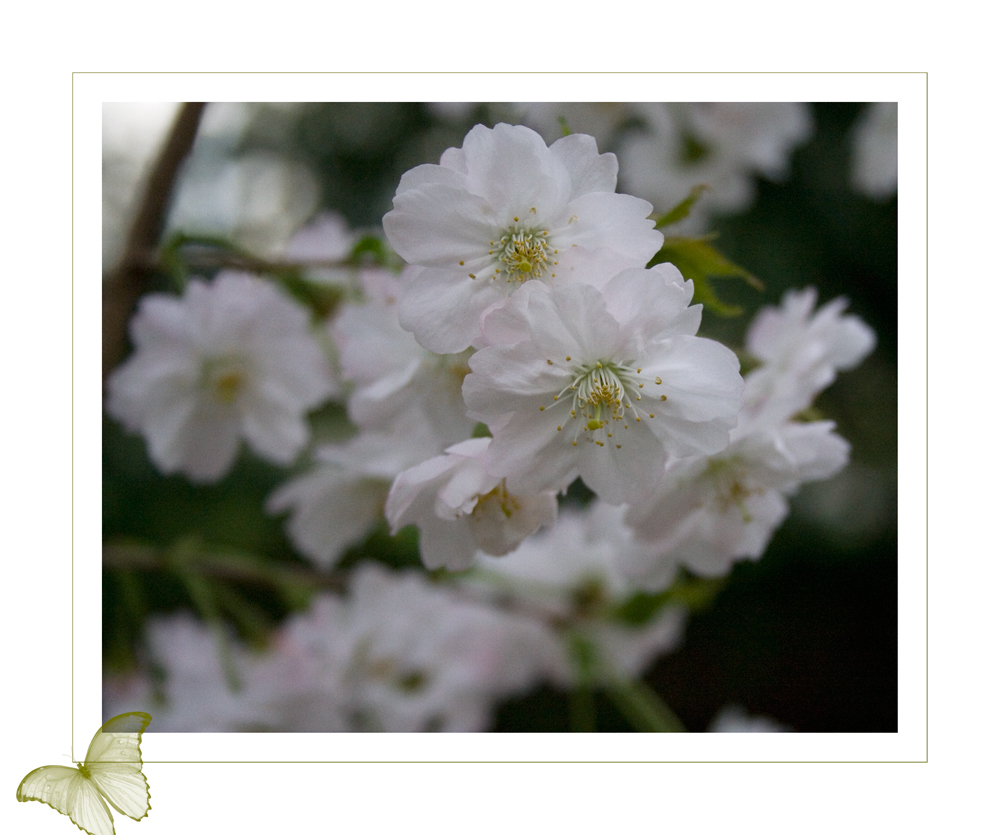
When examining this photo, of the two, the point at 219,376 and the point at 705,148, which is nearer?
the point at 219,376

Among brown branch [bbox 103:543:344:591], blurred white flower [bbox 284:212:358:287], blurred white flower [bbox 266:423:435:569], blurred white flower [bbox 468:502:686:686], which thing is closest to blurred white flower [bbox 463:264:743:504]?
blurred white flower [bbox 266:423:435:569]

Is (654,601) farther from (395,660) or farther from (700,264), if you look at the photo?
(700,264)

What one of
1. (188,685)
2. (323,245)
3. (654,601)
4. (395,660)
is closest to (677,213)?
(323,245)

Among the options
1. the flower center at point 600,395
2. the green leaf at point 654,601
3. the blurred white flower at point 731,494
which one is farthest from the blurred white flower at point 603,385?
the green leaf at point 654,601

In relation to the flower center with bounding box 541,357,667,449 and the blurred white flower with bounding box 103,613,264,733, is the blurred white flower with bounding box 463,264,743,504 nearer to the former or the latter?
the flower center with bounding box 541,357,667,449

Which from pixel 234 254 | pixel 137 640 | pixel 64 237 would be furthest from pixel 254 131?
pixel 137 640
